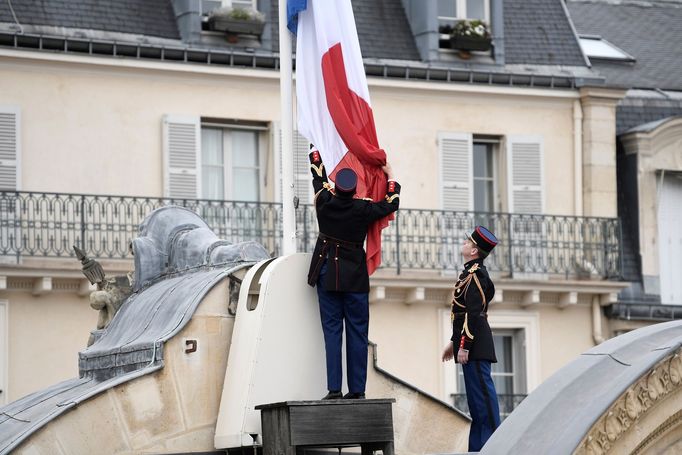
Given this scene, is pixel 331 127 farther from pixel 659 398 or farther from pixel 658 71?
pixel 658 71

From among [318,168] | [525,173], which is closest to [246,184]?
[525,173]

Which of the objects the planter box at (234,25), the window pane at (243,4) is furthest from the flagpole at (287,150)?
the window pane at (243,4)

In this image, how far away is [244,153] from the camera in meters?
30.7

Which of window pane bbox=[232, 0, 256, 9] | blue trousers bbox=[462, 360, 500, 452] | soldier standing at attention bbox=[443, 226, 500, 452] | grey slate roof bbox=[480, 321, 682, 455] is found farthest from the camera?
window pane bbox=[232, 0, 256, 9]

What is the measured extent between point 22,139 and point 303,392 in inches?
691

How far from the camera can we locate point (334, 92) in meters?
13.1

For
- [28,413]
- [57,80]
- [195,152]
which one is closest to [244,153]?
[195,152]

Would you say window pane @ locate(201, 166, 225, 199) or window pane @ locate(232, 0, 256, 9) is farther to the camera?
window pane @ locate(201, 166, 225, 199)

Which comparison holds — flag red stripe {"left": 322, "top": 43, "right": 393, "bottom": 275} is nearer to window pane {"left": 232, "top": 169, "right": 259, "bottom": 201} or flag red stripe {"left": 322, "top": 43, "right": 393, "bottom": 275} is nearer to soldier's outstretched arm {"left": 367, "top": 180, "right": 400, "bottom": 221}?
soldier's outstretched arm {"left": 367, "top": 180, "right": 400, "bottom": 221}

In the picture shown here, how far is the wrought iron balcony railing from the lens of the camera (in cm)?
2911

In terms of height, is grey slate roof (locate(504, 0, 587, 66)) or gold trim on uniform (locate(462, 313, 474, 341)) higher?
grey slate roof (locate(504, 0, 587, 66))

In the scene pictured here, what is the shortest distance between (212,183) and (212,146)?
55 cm

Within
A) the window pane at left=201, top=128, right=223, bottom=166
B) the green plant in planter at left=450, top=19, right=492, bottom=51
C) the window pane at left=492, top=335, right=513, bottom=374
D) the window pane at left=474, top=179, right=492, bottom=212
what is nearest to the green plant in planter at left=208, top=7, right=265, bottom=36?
the window pane at left=201, top=128, right=223, bottom=166

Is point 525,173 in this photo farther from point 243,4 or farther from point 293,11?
point 293,11
